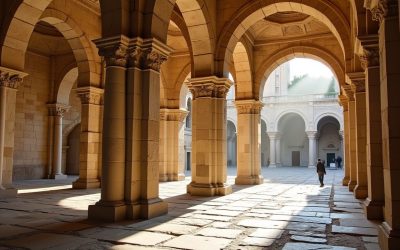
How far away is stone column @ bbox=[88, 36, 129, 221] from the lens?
20.7ft

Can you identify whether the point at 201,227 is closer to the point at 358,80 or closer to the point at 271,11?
the point at 358,80

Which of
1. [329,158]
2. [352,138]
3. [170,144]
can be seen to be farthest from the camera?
[329,158]

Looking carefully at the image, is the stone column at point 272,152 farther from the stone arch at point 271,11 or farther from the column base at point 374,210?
the column base at point 374,210

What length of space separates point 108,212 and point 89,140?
6.13 m

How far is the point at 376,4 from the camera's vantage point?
4.74 metres

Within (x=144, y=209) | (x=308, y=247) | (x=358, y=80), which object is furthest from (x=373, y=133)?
(x=144, y=209)

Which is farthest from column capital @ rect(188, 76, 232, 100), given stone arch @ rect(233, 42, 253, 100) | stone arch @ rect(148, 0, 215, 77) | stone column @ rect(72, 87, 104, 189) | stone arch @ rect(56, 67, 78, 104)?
stone arch @ rect(56, 67, 78, 104)

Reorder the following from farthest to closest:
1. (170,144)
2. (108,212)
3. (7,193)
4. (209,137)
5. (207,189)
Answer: (170,144), (209,137), (207,189), (7,193), (108,212)

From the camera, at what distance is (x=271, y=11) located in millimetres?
10594

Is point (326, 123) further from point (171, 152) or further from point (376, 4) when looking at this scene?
point (376, 4)

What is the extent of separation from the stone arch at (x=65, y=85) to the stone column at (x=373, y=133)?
13.9 m

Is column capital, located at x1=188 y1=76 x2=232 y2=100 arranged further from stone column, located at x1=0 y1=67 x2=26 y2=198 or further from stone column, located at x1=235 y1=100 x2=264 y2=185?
stone column, located at x1=0 y1=67 x2=26 y2=198

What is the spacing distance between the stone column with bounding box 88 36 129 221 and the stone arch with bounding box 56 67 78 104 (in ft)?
36.5

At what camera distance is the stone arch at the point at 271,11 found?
10133mm
